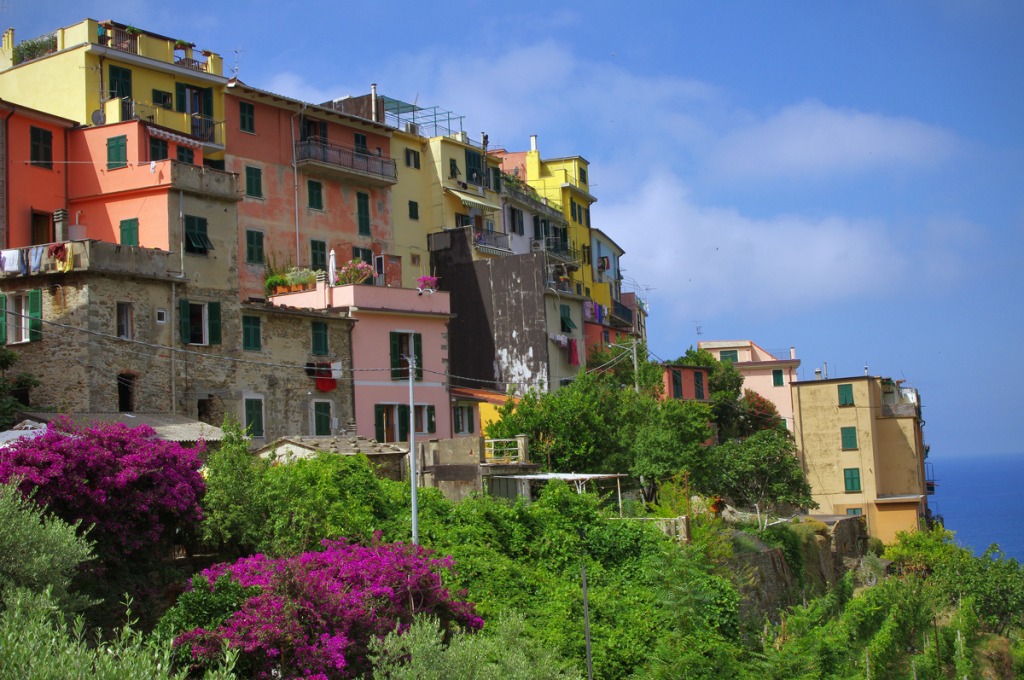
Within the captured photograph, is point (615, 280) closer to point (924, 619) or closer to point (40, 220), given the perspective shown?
point (924, 619)

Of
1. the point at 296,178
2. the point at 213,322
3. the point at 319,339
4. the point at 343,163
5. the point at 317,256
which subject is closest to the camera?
the point at 213,322

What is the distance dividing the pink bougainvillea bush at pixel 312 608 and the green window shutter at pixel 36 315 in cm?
1314

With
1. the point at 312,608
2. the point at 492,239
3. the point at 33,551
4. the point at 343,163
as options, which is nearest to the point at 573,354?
the point at 492,239

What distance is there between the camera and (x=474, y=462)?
121 feet

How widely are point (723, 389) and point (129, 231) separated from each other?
125 ft

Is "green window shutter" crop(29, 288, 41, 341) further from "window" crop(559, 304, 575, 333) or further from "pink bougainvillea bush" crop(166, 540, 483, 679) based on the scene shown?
"window" crop(559, 304, 575, 333)

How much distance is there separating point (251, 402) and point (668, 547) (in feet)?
47.2

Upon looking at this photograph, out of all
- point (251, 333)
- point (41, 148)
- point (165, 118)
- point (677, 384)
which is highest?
point (165, 118)

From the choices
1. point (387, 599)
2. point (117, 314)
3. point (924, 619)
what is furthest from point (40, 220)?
point (924, 619)

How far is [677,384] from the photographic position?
197 ft

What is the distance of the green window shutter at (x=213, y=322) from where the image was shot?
36.9 meters

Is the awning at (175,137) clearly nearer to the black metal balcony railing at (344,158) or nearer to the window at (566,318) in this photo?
the black metal balcony railing at (344,158)

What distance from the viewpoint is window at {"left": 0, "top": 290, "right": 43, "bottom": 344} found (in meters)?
33.6

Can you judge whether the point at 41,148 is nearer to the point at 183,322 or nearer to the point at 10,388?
the point at 183,322
